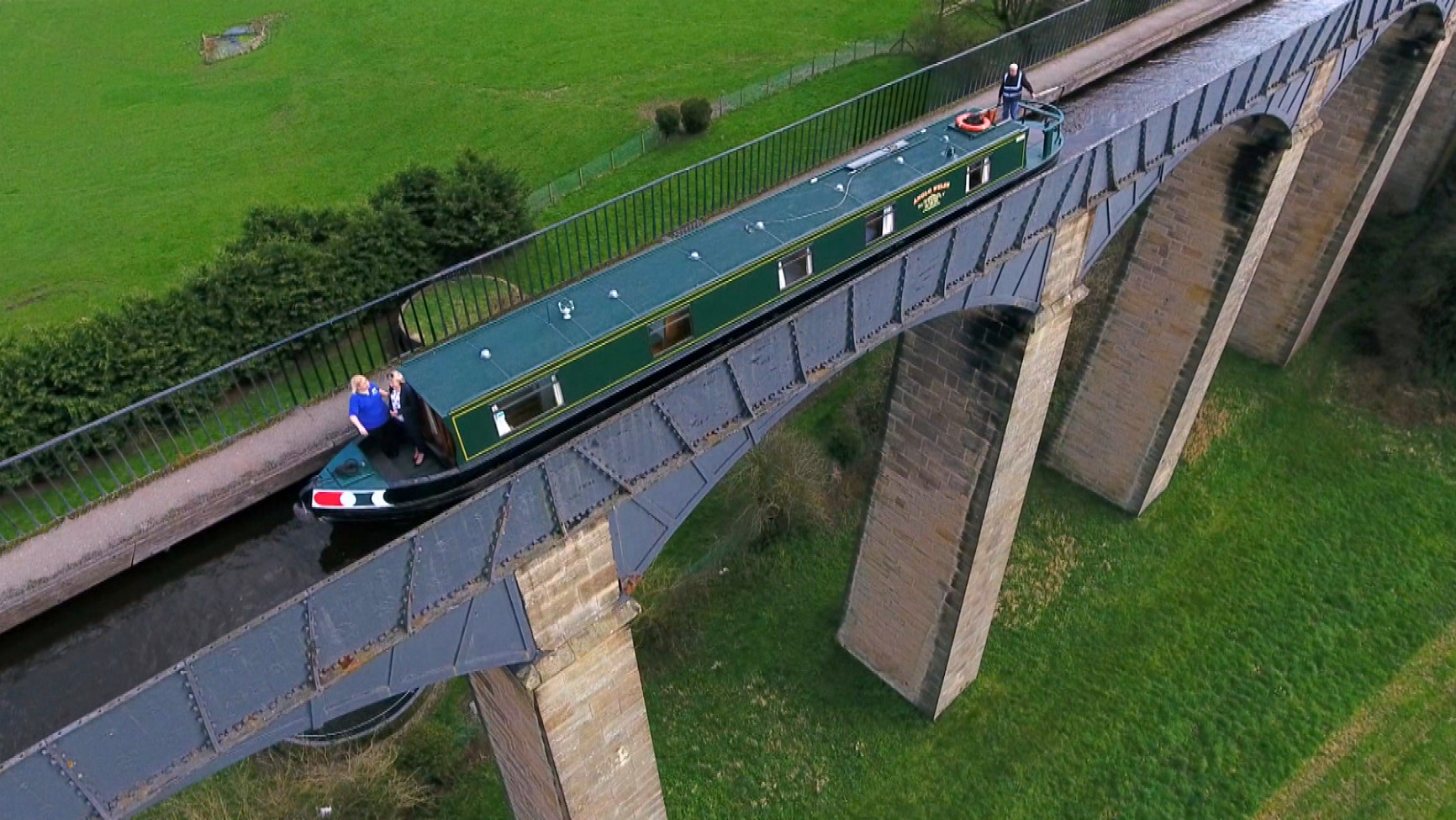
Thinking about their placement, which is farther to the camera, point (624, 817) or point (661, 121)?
point (661, 121)

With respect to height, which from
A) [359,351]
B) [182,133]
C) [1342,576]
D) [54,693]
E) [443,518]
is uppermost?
[443,518]

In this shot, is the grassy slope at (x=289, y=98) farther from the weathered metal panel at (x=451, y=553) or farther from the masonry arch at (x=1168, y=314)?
the weathered metal panel at (x=451, y=553)

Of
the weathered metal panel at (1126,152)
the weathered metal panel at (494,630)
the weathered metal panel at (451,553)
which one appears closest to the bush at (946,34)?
the weathered metal panel at (1126,152)

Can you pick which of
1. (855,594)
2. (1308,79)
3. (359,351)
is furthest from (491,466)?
(1308,79)

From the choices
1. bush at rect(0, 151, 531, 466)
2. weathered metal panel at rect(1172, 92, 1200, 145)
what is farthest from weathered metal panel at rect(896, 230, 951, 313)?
bush at rect(0, 151, 531, 466)

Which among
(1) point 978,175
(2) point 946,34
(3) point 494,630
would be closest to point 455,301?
(3) point 494,630

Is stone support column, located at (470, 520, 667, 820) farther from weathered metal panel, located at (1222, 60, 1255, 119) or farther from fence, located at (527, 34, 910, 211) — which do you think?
fence, located at (527, 34, 910, 211)

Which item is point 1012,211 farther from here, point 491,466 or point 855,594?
point 855,594
